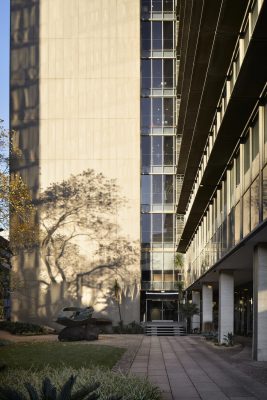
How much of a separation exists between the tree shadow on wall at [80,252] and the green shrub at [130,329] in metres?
2.67

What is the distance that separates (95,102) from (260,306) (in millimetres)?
39473

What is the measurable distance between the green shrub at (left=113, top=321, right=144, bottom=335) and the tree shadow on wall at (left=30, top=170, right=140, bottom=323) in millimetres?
2673

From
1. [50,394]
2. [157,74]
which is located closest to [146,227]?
[157,74]

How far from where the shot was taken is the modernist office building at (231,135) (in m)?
16.1

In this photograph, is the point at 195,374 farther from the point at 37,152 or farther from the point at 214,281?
the point at 37,152

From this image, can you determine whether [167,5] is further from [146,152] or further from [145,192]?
[145,192]

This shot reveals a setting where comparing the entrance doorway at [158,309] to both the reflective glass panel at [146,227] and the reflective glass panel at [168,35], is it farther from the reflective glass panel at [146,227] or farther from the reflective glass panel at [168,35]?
the reflective glass panel at [168,35]

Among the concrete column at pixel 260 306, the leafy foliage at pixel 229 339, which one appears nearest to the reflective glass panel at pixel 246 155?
the concrete column at pixel 260 306

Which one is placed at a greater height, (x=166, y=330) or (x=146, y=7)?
(x=146, y=7)

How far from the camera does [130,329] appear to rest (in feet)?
169

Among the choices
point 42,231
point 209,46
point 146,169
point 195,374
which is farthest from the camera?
point 146,169

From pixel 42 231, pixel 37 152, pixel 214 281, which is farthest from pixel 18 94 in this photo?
pixel 214 281

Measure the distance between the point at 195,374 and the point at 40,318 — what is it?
3897 centimetres

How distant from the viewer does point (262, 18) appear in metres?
12.9
